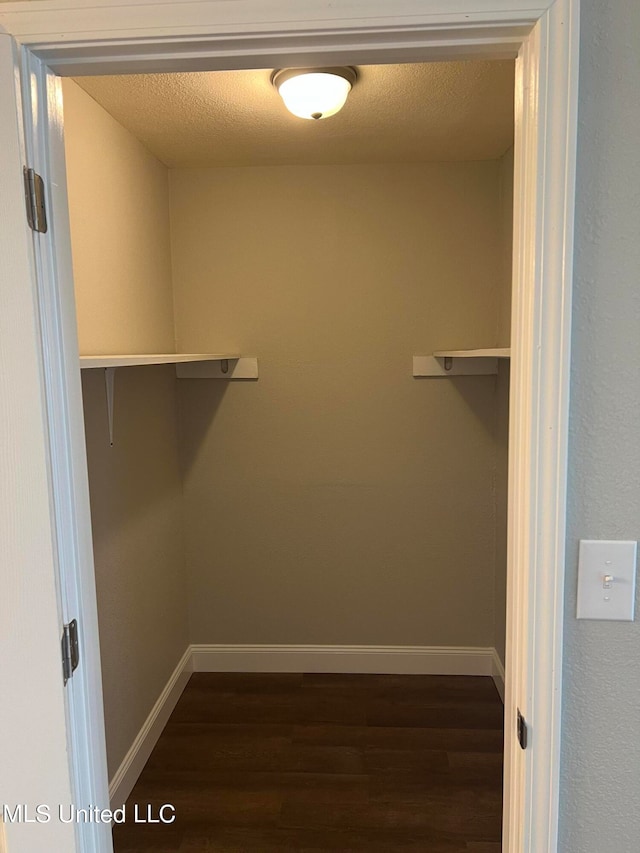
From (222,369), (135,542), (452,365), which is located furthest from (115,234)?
(452,365)

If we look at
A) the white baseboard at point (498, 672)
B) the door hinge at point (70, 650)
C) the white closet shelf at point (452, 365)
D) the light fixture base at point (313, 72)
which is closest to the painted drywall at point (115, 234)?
the light fixture base at point (313, 72)

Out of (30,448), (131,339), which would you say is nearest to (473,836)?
(30,448)

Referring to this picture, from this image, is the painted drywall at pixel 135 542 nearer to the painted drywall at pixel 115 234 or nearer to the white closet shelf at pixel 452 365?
the painted drywall at pixel 115 234

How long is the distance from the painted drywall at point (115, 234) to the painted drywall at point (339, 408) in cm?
19

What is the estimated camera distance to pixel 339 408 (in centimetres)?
276

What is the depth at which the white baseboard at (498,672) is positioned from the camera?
2662 mm

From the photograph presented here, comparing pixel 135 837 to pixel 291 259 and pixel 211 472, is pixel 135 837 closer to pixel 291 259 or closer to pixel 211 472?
A: pixel 211 472

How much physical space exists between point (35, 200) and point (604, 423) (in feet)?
3.18

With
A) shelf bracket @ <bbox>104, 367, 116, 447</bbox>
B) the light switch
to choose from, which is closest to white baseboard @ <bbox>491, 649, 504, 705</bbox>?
the light switch

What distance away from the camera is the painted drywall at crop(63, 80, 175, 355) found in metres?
1.81

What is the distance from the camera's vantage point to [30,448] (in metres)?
0.91

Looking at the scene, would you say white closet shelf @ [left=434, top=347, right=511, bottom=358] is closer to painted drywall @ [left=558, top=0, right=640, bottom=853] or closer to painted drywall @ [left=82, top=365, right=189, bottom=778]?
painted drywall @ [left=558, top=0, right=640, bottom=853]

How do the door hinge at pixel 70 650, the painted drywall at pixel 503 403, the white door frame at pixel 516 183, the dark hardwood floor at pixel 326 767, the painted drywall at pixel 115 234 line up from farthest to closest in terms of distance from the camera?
the painted drywall at pixel 503 403 → the dark hardwood floor at pixel 326 767 → the painted drywall at pixel 115 234 → the door hinge at pixel 70 650 → the white door frame at pixel 516 183

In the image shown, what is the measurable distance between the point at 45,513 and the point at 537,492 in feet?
2.60
